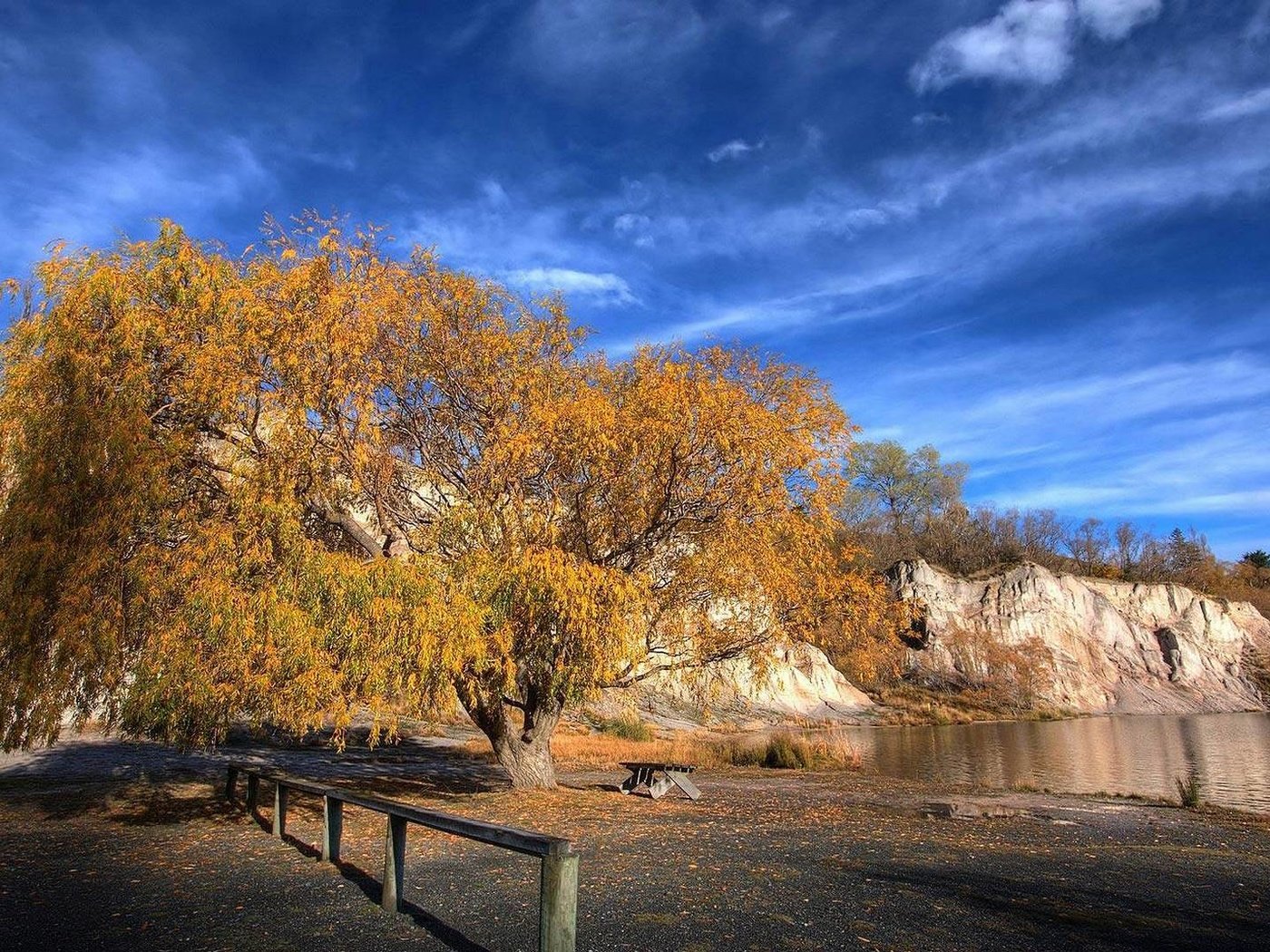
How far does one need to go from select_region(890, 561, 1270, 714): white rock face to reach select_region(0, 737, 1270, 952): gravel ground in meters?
54.0

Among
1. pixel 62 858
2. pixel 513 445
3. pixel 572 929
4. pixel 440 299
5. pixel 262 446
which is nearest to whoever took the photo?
pixel 572 929

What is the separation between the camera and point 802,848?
1046 cm

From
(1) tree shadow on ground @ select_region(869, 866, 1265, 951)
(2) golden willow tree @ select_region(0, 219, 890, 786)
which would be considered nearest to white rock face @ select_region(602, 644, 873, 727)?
(2) golden willow tree @ select_region(0, 219, 890, 786)

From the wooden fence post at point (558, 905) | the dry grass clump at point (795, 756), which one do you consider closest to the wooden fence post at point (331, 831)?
the wooden fence post at point (558, 905)

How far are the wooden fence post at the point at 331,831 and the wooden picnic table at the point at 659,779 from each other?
735 cm

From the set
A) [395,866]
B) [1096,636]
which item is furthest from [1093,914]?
[1096,636]

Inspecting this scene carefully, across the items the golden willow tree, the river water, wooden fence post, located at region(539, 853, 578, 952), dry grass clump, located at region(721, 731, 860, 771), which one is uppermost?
the golden willow tree

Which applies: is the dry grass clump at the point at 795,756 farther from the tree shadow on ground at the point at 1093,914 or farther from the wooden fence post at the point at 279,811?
the wooden fence post at the point at 279,811

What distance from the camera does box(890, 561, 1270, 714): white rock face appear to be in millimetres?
66438

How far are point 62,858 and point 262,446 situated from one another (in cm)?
529

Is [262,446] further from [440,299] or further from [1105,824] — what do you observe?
[1105,824]

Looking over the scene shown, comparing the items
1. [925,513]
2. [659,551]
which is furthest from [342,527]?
[925,513]

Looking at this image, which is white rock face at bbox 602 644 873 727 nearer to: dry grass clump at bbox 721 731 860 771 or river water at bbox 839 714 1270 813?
dry grass clump at bbox 721 731 860 771

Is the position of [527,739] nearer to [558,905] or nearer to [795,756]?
[558,905]
